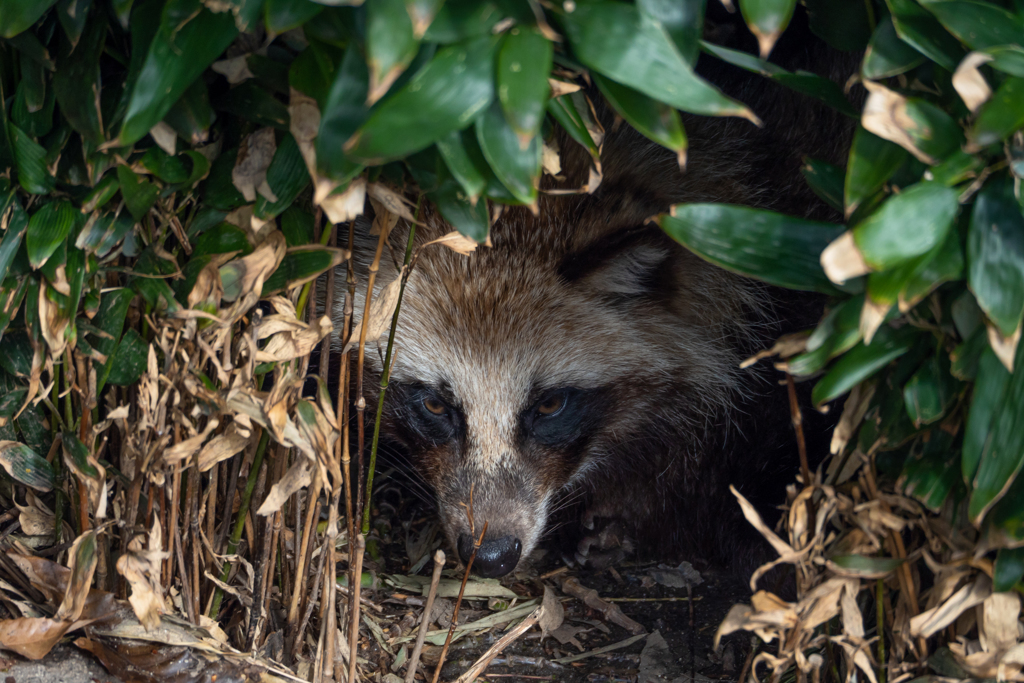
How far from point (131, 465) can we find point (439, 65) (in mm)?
1282

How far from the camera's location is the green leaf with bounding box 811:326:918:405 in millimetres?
1523

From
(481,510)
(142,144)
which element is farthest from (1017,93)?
(481,510)

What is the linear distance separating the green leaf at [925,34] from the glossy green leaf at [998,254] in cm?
24

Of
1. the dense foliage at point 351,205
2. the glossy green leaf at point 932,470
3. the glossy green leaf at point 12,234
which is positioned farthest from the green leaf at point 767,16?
the glossy green leaf at point 12,234

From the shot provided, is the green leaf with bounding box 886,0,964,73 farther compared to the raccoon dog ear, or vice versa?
the raccoon dog ear

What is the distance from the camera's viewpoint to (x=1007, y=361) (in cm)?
133

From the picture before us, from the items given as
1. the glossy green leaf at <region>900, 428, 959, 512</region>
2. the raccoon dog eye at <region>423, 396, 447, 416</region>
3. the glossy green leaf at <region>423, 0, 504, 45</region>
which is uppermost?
the glossy green leaf at <region>423, 0, 504, 45</region>

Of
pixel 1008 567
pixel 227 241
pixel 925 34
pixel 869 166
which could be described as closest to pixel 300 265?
pixel 227 241

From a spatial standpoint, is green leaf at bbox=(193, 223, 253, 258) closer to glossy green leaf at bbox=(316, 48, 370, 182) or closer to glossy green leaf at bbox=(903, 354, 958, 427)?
glossy green leaf at bbox=(316, 48, 370, 182)

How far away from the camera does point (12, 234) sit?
1763 mm

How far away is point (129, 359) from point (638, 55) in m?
1.32

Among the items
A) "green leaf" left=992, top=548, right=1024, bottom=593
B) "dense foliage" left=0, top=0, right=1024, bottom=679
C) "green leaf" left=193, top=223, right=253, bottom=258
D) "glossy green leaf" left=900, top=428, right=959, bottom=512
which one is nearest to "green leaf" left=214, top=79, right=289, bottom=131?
"dense foliage" left=0, top=0, right=1024, bottom=679

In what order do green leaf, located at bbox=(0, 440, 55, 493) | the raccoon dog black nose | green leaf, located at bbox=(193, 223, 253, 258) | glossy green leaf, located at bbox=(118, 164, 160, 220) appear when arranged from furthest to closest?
the raccoon dog black nose → green leaf, located at bbox=(0, 440, 55, 493) → green leaf, located at bbox=(193, 223, 253, 258) → glossy green leaf, located at bbox=(118, 164, 160, 220)

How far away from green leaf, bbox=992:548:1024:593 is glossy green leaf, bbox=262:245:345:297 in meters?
1.48
